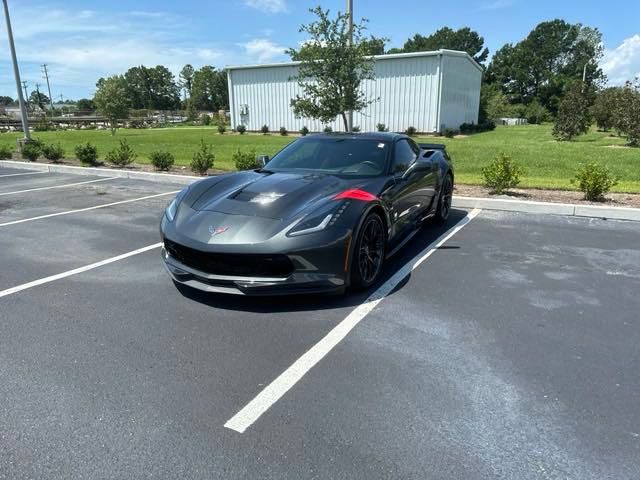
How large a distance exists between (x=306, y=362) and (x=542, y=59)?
107 meters

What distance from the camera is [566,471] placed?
2100 millimetres

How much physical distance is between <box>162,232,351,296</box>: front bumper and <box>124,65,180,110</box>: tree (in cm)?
12066

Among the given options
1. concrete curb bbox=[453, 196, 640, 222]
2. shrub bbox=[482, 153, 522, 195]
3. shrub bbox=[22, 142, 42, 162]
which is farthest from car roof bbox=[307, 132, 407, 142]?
shrub bbox=[22, 142, 42, 162]

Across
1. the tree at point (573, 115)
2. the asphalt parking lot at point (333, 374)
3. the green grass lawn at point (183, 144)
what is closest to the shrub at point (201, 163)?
the green grass lawn at point (183, 144)

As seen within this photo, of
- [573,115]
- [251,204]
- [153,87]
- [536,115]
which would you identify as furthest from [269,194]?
[153,87]

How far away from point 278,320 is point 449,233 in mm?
3421

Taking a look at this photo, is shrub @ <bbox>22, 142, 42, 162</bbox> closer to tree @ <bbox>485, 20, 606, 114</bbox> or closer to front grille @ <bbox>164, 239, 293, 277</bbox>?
front grille @ <bbox>164, 239, 293, 277</bbox>

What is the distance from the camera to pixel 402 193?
4949 mm

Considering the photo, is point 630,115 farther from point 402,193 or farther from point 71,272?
point 71,272

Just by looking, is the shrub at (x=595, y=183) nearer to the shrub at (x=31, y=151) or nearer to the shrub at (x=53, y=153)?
the shrub at (x=53, y=153)

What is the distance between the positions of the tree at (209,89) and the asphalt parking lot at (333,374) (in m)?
106

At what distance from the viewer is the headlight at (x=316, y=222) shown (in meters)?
3.65

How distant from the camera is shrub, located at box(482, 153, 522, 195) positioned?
8258 mm

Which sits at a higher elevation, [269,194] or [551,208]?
[269,194]
